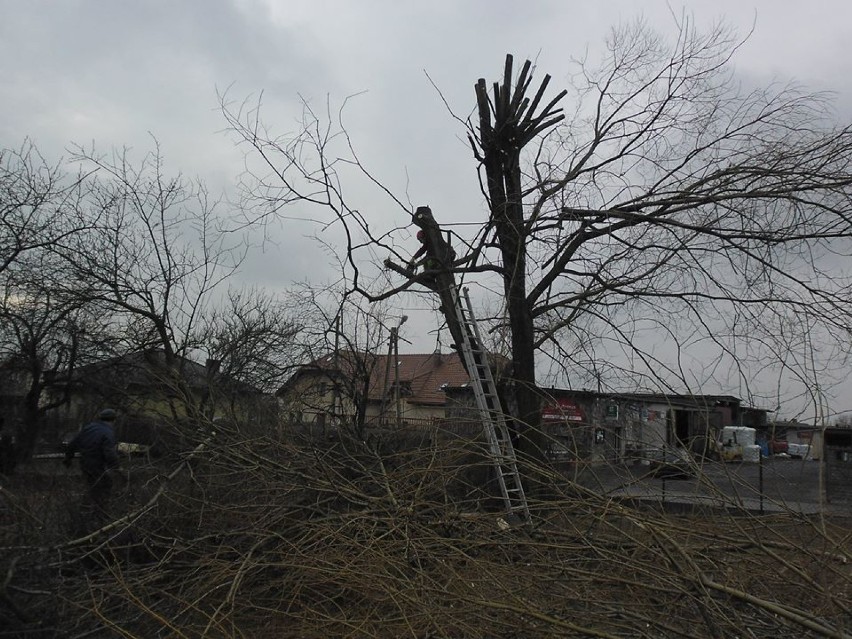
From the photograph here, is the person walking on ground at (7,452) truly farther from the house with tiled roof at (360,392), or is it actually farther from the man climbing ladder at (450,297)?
the man climbing ladder at (450,297)

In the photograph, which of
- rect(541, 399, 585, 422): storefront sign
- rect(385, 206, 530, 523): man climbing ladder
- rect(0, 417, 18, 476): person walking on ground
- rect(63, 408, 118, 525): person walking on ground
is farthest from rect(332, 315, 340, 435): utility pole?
rect(0, 417, 18, 476): person walking on ground

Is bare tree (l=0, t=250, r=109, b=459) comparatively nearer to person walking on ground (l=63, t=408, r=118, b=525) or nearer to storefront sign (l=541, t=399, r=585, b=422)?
person walking on ground (l=63, t=408, r=118, b=525)

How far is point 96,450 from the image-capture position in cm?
709

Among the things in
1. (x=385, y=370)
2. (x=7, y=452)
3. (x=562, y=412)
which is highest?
(x=385, y=370)

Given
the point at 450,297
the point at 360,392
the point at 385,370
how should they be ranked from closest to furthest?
1. the point at 450,297
2. the point at 360,392
3. the point at 385,370

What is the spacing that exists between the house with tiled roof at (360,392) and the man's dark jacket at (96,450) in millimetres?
1586

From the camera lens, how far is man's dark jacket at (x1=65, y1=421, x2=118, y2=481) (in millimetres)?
7031

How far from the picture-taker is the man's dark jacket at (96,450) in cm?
703

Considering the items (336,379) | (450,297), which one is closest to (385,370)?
(336,379)

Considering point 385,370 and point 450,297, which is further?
point 385,370

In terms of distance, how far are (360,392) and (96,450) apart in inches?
107

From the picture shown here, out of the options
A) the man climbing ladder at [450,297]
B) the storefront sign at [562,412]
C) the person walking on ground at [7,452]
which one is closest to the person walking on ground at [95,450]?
the man climbing ladder at [450,297]

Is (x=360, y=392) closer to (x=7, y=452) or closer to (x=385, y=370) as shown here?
(x=385, y=370)

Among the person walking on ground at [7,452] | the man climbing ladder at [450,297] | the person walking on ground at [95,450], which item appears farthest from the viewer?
the person walking on ground at [7,452]
